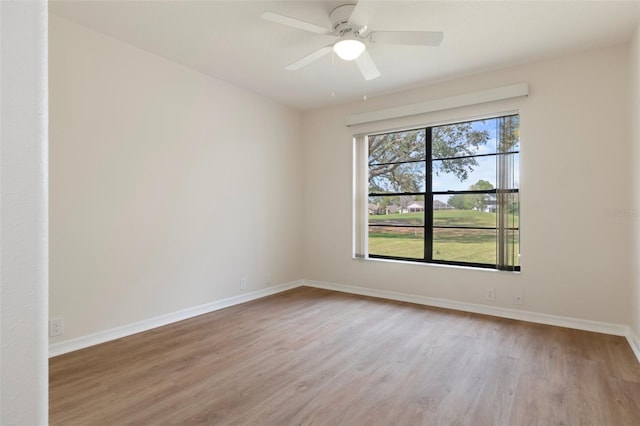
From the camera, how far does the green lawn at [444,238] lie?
4.17 meters

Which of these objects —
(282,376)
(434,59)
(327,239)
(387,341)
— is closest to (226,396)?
(282,376)

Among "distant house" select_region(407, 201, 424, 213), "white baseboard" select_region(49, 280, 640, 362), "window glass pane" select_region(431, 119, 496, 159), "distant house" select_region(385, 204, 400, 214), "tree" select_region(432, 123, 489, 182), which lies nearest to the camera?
"white baseboard" select_region(49, 280, 640, 362)

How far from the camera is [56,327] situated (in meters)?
2.83

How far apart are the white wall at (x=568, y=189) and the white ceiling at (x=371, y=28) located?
0.83 feet

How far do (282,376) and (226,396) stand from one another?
0.42 meters

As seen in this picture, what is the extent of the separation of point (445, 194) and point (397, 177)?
71 cm

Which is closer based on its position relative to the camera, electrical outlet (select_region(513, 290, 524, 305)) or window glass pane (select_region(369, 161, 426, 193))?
electrical outlet (select_region(513, 290, 524, 305))

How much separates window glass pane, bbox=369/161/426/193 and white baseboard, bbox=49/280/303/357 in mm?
2110

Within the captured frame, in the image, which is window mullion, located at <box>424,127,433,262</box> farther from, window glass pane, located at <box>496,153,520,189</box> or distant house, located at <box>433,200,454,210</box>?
window glass pane, located at <box>496,153,520,189</box>

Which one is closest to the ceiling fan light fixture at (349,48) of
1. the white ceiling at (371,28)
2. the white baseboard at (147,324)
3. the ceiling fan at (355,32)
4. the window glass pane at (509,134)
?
the ceiling fan at (355,32)

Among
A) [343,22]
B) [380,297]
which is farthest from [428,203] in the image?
[343,22]

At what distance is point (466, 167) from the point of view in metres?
4.32

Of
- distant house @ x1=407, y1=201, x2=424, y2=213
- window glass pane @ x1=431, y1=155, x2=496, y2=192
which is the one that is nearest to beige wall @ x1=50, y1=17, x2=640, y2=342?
window glass pane @ x1=431, y1=155, x2=496, y2=192

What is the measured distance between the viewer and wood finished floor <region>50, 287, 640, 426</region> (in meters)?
2.03
